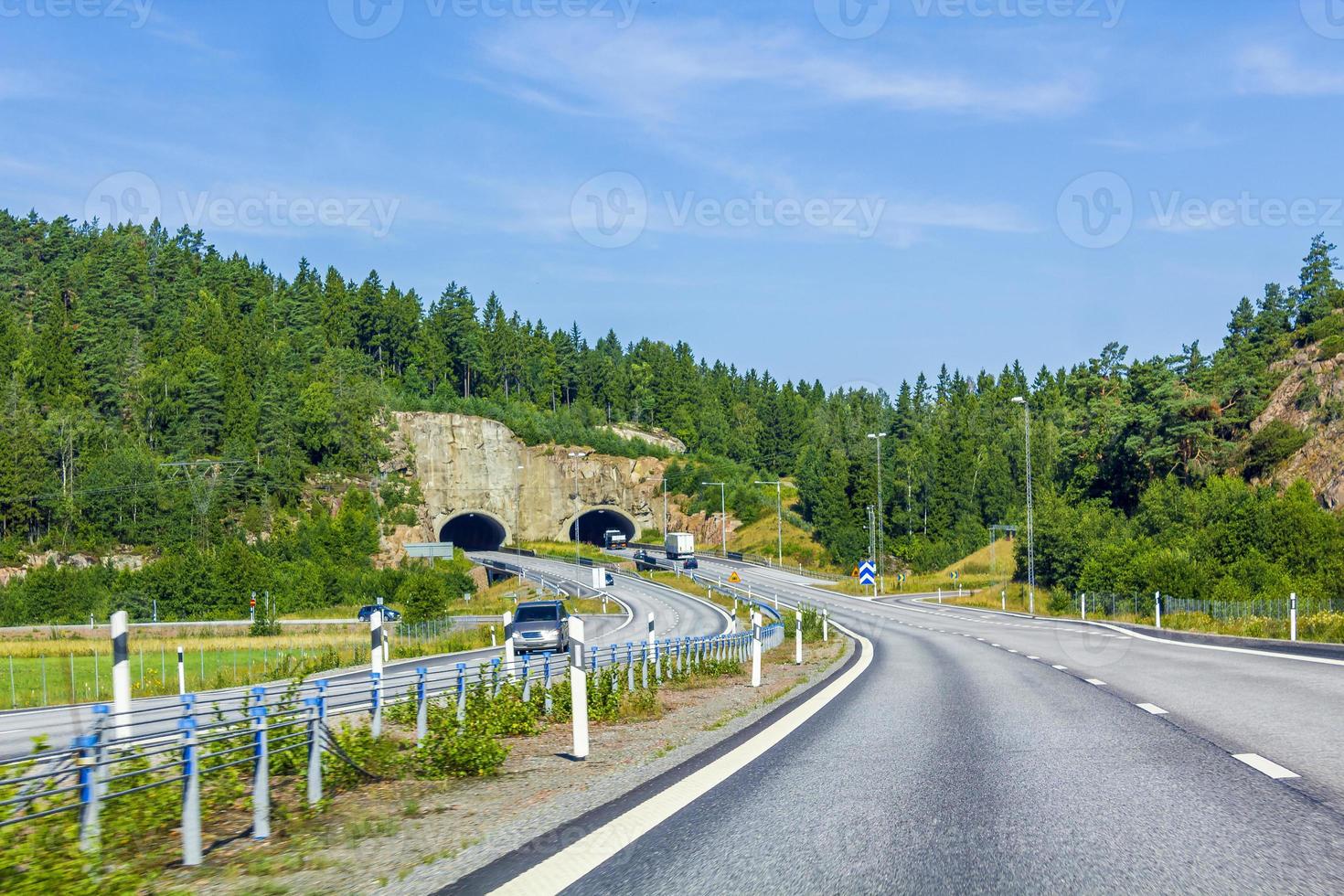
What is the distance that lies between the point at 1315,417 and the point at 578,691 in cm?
9156

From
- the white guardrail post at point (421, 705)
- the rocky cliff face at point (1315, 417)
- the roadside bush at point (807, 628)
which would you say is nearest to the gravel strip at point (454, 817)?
the white guardrail post at point (421, 705)

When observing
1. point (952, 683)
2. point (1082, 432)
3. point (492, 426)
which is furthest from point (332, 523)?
point (952, 683)

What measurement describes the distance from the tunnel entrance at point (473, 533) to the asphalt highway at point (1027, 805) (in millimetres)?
130622

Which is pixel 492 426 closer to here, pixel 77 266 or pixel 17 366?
pixel 17 366

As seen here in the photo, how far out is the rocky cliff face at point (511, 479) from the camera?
456ft

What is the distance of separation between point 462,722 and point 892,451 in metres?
167

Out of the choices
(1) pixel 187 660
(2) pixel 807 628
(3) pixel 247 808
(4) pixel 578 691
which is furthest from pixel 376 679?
(1) pixel 187 660

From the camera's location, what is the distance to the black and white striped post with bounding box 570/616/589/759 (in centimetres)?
1249

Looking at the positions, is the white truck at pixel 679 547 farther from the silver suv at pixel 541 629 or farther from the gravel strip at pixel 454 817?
the gravel strip at pixel 454 817

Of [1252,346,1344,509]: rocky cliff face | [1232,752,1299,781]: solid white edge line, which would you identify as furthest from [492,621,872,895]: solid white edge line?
[1252,346,1344,509]: rocky cliff face

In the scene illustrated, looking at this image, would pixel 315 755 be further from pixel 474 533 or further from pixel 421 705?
pixel 474 533

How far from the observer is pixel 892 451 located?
6905 inches

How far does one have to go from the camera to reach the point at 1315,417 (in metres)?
89.4

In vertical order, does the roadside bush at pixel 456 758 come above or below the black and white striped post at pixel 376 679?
below
